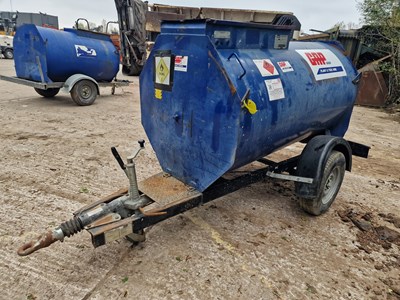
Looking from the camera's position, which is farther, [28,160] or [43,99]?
[43,99]

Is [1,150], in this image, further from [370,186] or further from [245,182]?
[370,186]

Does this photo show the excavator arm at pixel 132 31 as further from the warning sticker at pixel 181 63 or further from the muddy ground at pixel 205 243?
the warning sticker at pixel 181 63

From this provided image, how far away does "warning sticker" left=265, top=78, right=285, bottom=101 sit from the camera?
2.63 m

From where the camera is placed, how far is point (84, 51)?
816 cm

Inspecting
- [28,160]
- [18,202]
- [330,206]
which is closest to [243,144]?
[330,206]

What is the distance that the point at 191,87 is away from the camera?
2.60 meters

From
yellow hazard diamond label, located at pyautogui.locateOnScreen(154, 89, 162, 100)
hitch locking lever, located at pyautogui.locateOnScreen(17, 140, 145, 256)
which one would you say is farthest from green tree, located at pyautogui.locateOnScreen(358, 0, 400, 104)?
hitch locking lever, located at pyautogui.locateOnScreen(17, 140, 145, 256)

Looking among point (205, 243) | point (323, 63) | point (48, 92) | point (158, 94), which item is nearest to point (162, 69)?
point (158, 94)

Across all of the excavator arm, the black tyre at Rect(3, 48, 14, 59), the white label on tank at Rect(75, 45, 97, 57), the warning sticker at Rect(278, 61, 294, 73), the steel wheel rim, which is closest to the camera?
the warning sticker at Rect(278, 61, 294, 73)

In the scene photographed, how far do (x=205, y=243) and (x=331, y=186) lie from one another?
1.68 metres

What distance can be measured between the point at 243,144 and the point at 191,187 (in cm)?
68

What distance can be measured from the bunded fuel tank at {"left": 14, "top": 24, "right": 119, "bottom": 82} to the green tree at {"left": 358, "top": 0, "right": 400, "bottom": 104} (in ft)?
28.9

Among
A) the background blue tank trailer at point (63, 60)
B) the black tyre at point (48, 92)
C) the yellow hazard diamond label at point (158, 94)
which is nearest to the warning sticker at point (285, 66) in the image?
the yellow hazard diamond label at point (158, 94)

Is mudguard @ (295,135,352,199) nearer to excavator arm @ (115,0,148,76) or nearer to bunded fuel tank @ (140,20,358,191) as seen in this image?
bunded fuel tank @ (140,20,358,191)
